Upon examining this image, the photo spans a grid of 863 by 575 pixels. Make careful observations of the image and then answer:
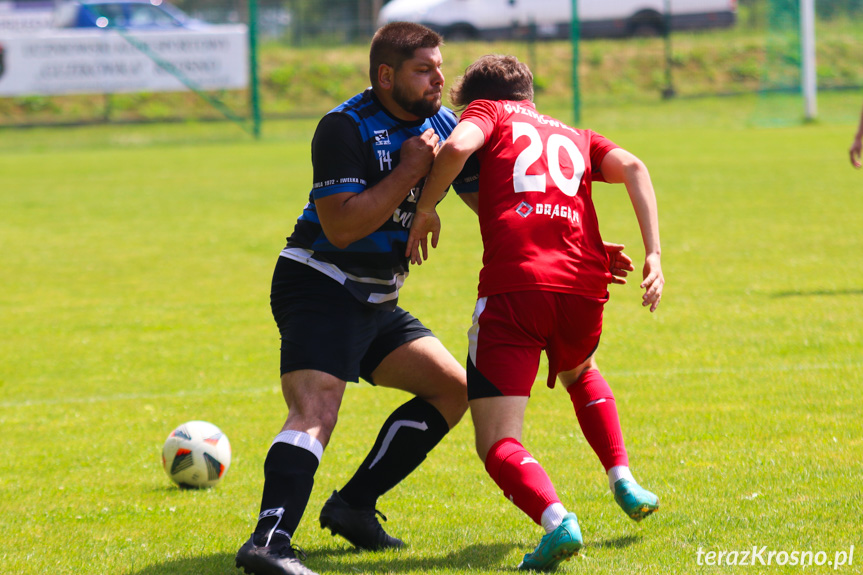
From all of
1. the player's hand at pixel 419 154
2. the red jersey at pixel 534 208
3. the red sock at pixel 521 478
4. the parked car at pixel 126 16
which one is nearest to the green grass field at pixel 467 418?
the red sock at pixel 521 478

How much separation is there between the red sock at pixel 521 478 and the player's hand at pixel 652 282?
69 cm

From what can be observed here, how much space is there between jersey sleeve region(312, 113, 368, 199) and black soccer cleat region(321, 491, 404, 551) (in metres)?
1.24

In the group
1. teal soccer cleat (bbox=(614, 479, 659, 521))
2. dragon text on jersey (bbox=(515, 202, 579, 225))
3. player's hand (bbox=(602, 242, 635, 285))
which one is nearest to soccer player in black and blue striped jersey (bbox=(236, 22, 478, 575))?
dragon text on jersey (bbox=(515, 202, 579, 225))

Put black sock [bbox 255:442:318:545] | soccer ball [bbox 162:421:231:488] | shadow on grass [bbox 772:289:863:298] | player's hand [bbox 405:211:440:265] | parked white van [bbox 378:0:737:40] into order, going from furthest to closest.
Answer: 1. parked white van [bbox 378:0:737:40]
2. shadow on grass [bbox 772:289:863:298]
3. soccer ball [bbox 162:421:231:488]
4. player's hand [bbox 405:211:440:265]
5. black sock [bbox 255:442:318:545]

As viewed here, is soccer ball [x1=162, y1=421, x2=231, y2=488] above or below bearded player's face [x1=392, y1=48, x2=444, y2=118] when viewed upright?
below

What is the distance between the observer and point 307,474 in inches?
140

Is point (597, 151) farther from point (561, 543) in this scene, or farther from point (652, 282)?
point (561, 543)

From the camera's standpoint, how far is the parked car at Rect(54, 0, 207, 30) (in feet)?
89.5

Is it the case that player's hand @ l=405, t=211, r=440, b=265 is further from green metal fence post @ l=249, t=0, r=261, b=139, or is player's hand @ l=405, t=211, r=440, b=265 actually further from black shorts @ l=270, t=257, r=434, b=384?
green metal fence post @ l=249, t=0, r=261, b=139

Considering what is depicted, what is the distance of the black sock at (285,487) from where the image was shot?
3467 millimetres

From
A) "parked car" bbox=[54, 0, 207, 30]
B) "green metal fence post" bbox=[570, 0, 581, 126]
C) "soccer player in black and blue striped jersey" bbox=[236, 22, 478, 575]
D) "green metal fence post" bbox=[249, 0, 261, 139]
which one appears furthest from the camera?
"parked car" bbox=[54, 0, 207, 30]

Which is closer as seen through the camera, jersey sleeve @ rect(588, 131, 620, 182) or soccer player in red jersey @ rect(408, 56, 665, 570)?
soccer player in red jersey @ rect(408, 56, 665, 570)

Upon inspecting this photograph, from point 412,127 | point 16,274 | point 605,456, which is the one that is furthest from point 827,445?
point 16,274

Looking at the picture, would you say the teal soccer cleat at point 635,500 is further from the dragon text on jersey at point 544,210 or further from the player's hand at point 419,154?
the player's hand at point 419,154
